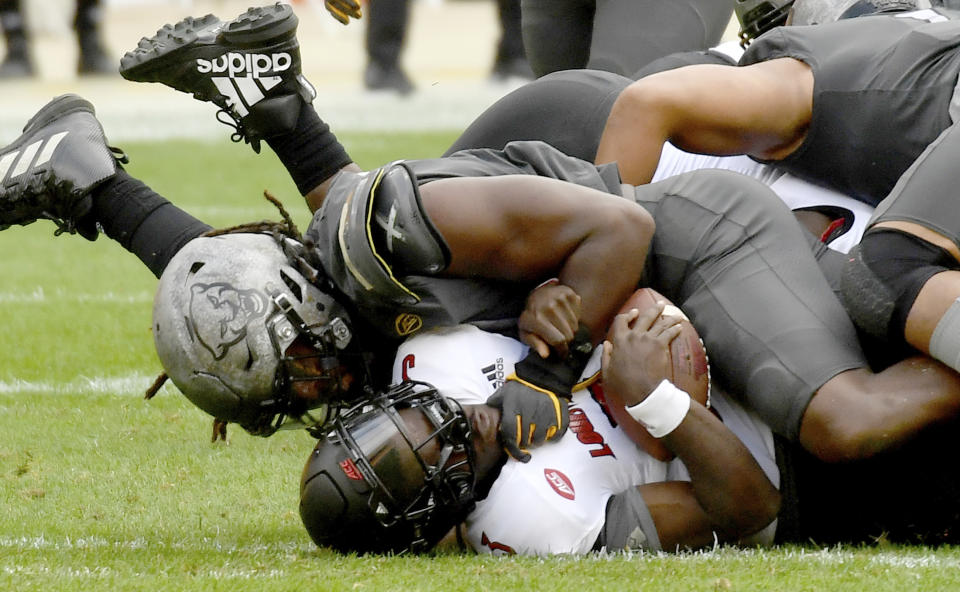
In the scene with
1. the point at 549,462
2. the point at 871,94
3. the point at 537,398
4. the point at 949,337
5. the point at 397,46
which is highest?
the point at 871,94

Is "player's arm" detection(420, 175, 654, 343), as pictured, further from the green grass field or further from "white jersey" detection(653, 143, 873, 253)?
"white jersey" detection(653, 143, 873, 253)

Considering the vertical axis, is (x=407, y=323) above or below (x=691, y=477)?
above

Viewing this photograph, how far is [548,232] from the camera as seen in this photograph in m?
3.28

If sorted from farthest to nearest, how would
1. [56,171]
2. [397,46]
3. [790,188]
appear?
[397,46] → [790,188] → [56,171]

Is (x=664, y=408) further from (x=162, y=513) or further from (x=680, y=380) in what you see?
(x=162, y=513)

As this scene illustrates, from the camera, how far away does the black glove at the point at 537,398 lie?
3.19m

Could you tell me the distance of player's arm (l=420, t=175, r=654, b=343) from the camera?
128 inches

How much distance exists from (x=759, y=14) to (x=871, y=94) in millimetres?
1020

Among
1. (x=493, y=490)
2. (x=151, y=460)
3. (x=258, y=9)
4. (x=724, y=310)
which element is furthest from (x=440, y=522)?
(x=258, y=9)

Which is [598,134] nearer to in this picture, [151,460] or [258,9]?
[258,9]

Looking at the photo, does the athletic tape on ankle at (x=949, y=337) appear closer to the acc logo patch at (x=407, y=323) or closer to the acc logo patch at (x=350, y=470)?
the acc logo patch at (x=407, y=323)

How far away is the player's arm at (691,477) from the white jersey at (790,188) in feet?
2.78

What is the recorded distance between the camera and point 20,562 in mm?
3059

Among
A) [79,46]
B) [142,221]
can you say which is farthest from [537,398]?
[79,46]
